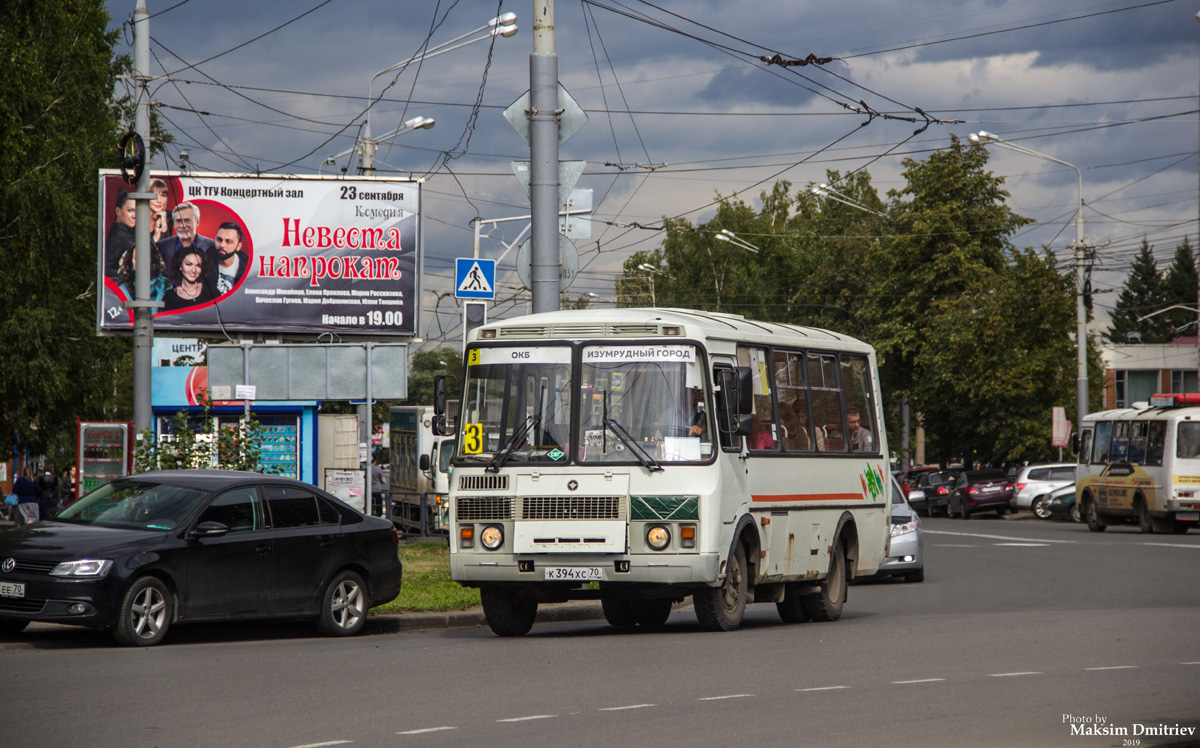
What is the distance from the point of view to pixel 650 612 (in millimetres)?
15648

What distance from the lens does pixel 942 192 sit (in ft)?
189

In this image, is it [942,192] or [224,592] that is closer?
[224,592]

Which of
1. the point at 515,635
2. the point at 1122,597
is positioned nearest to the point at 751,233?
the point at 1122,597

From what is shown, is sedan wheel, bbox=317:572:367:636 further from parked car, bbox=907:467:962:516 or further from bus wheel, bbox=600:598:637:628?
parked car, bbox=907:467:962:516

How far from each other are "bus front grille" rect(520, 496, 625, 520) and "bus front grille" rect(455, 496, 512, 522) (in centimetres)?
17

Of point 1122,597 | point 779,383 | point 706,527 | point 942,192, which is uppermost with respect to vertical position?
point 942,192

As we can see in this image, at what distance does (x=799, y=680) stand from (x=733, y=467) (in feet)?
11.2

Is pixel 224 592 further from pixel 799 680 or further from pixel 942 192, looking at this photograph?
pixel 942 192

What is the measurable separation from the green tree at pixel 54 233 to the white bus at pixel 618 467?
61.2 feet

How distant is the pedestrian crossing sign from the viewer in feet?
76.5

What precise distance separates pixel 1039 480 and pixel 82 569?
39.6m

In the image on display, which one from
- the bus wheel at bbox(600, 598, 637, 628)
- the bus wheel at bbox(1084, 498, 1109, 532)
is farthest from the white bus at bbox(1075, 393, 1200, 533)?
the bus wheel at bbox(600, 598, 637, 628)

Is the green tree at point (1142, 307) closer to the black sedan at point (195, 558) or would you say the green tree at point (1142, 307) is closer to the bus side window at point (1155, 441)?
the bus side window at point (1155, 441)

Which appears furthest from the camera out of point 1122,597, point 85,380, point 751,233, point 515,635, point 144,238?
point 751,233
